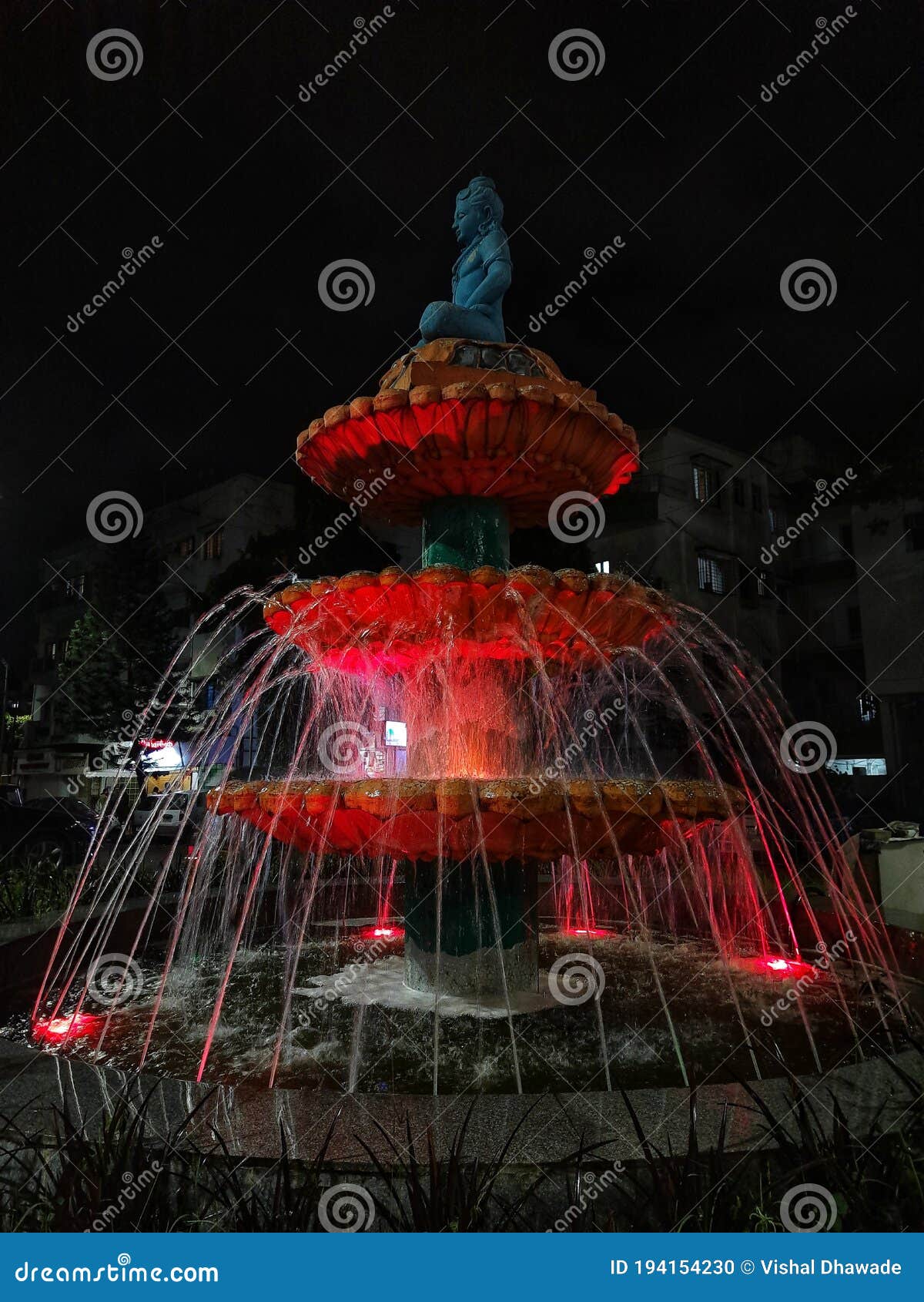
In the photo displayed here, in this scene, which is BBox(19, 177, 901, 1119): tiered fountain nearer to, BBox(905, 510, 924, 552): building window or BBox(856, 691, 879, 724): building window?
BBox(905, 510, 924, 552): building window

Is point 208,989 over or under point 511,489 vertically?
under

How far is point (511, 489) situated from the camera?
7090 millimetres

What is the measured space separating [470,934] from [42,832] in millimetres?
12259

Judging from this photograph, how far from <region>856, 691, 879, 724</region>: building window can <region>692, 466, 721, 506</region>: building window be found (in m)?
9.15

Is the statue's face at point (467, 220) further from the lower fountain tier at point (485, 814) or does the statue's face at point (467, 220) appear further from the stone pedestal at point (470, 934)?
the stone pedestal at point (470, 934)

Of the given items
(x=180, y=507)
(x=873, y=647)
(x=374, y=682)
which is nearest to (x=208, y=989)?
(x=374, y=682)

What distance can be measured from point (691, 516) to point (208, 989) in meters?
29.1

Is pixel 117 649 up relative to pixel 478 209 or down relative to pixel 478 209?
up

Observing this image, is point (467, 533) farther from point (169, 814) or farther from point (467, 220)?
point (169, 814)

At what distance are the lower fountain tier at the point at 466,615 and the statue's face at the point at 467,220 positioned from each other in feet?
11.3

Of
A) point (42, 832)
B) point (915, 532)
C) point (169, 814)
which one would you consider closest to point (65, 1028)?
point (42, 832)

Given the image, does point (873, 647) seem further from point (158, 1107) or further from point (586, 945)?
point (158, 1107)

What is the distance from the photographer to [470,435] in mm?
6297
